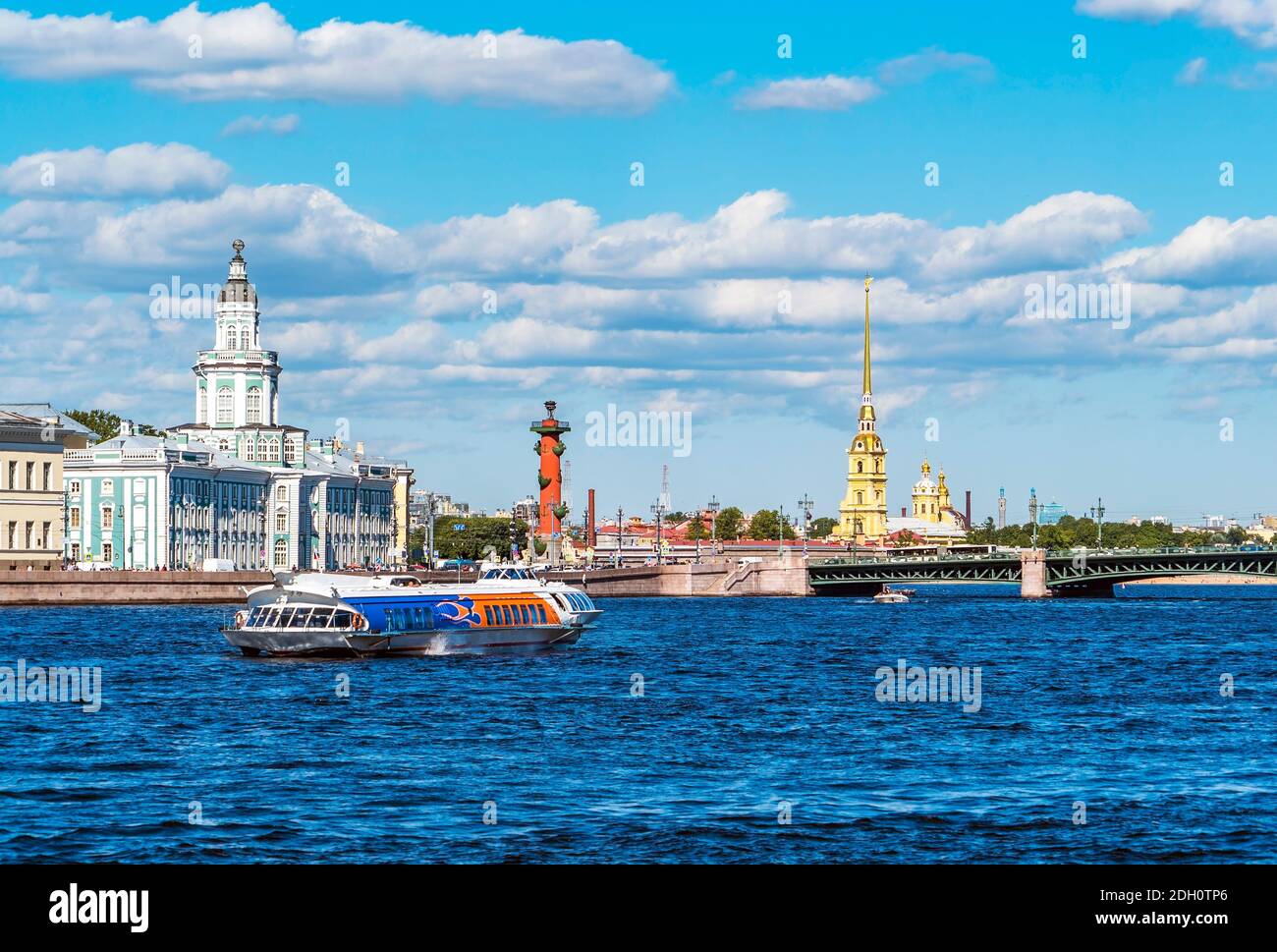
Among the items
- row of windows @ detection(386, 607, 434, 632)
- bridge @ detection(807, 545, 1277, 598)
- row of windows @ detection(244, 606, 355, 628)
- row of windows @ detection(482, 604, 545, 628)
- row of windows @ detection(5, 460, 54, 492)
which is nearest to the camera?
row of windows @ detection(244, 606, 355, 628)

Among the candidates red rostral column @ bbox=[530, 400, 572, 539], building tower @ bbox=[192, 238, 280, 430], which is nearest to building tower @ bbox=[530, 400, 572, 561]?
red rostral column @ bbox=[530, 400, 572, 539]

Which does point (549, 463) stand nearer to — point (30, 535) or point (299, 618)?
point (30, 535)

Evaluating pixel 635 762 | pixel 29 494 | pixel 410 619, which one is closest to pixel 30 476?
pixel 29 494

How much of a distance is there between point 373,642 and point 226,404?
3621 inches

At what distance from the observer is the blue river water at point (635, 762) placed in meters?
19.0

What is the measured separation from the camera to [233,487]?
12631 cm

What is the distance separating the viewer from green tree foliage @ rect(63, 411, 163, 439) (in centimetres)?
13738

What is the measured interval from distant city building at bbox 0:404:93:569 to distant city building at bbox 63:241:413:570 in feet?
59.8

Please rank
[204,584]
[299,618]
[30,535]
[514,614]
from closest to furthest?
[299,618], [514,614], [30,535], [204,584]

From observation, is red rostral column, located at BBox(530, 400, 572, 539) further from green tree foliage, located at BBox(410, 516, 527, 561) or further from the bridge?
the bridge

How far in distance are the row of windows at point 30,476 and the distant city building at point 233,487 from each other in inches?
737

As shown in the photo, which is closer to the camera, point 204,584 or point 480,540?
point 204,584
